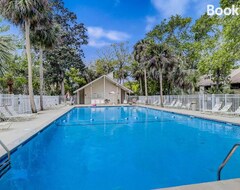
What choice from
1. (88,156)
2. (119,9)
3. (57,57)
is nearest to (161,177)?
(88,156)

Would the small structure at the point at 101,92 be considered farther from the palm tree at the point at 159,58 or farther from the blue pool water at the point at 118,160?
the blue pool water at the point at 118,160

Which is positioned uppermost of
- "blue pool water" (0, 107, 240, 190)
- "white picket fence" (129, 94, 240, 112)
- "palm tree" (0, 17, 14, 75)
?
"palm tree" (0, 17, 14, 75)

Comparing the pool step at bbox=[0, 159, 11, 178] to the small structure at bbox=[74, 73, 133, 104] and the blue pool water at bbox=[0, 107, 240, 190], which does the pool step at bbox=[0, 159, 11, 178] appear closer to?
the blue pool water at bbox=[0, 107, 240, 190]

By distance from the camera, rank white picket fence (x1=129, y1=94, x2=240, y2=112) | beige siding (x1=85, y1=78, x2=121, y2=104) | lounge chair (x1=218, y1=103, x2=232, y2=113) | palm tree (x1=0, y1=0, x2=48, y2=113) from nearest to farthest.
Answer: palm tree (x1=0, y1=0, x2=48, y2=113), lounge chair (x1=218, y1=103, x2=232, y2=113), white picket fence (x1=129, y1=94, x2=240, y2=112), beige siding (x1=85, y1=78, x2=121, y2=104)

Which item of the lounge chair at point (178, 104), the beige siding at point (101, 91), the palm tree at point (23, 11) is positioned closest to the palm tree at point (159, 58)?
the lounge chair at point (178, 104)

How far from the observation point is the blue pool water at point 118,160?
4918mm

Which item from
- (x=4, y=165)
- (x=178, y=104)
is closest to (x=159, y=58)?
(x=178, y=104)

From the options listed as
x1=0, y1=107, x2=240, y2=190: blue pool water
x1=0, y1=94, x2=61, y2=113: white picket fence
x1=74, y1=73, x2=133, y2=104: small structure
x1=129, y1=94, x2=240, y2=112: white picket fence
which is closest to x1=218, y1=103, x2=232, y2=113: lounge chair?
x1=129, y1=94, x2=240, y2=112: white picket fence

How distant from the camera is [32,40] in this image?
64.8ft

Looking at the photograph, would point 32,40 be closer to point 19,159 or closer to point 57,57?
point 19,159

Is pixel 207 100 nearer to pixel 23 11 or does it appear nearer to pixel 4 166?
pixel 23 11

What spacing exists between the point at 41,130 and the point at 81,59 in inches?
1370

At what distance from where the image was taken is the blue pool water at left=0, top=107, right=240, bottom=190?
492cm

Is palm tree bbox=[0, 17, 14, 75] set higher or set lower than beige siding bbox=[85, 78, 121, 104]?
higher
